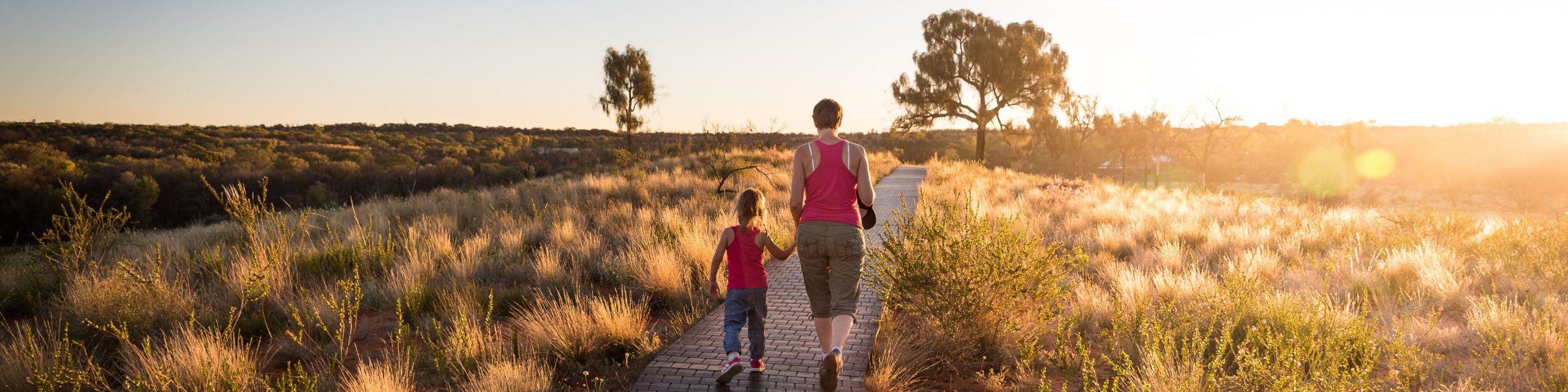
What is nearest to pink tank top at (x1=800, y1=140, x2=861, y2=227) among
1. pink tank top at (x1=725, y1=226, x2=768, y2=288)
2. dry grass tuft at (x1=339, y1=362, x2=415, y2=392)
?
pink tank top at (x1=725, y1=226, x2=768, y2=288)

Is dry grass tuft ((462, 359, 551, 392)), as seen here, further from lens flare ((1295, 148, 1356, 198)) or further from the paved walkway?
lens flare ((1295, 148, 1356, 198))

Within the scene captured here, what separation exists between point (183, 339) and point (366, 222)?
23.9ft

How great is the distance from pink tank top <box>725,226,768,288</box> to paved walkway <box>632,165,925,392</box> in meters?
0.56

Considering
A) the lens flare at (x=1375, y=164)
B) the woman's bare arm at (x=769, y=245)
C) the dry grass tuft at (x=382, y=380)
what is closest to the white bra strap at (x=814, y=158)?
the woman's bare arm at (x=769, y=245)

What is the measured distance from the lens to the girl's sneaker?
3.61 m

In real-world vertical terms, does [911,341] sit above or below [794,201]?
below

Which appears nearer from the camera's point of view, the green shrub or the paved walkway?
the paved walkway

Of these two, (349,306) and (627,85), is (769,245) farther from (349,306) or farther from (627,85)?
(627,85)

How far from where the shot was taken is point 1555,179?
126ft

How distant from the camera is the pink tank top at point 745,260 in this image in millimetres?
3674

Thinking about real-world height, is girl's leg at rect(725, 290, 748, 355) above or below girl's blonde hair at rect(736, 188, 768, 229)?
below

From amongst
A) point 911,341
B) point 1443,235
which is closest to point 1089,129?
point 1443,235

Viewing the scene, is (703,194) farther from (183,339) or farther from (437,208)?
(183,339)

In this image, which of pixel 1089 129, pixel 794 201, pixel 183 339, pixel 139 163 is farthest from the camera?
pixel 1089 129
